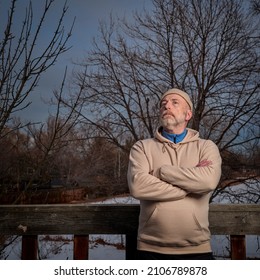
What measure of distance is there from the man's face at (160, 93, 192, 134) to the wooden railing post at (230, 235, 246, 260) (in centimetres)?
45

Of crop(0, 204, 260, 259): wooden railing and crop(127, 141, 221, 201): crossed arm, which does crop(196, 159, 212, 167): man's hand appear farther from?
crop(0, 204, 260, 259): wooden railing

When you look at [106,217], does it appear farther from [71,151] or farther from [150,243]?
[71,151]

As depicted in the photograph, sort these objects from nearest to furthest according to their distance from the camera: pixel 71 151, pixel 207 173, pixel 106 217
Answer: pixel 207 173
pixel 106 217
pixel 71 151

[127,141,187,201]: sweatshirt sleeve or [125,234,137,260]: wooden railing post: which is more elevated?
[127,141,187,201]: sweatshirt sleeve

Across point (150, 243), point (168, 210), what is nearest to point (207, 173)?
point (168, 210)

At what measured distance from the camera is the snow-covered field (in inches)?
73.9

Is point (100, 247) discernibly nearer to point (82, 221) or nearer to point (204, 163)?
point (82, 221)

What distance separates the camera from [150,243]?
1.23 m

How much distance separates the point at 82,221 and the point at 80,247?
0.10 meters

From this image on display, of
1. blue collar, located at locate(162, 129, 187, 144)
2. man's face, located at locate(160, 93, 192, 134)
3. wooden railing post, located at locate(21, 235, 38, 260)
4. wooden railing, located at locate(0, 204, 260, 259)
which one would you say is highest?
man's face, located at locate(160, 93, 192, 134)

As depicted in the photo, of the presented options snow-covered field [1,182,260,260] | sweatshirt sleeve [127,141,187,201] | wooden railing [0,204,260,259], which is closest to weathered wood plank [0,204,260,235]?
wooden railing [0,204,260,259]
